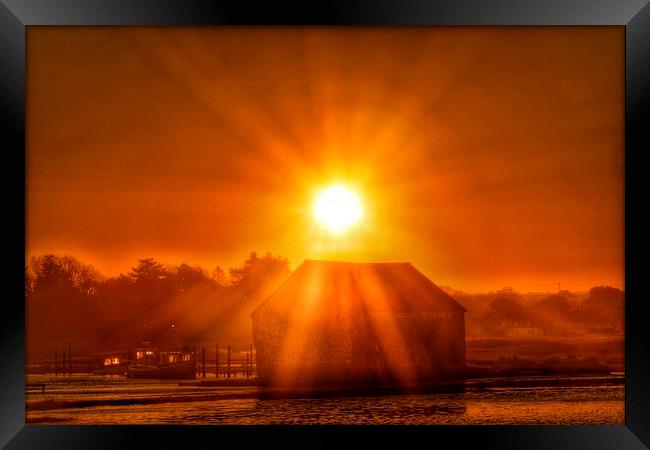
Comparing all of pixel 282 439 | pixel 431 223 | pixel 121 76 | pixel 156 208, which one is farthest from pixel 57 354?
pixel 431 223

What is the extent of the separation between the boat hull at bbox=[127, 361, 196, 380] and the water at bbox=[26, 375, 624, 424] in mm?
60

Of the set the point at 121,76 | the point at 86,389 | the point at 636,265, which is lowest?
the point at 86,389

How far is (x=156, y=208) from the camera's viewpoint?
534 cm

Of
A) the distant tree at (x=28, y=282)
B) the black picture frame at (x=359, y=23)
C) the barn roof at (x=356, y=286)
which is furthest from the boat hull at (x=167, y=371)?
the distant tree at (x=28, y=282)

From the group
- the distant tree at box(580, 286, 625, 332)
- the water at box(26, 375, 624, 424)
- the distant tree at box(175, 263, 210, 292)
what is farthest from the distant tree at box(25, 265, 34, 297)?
the distant tree at box(580, 286, 625, 332)

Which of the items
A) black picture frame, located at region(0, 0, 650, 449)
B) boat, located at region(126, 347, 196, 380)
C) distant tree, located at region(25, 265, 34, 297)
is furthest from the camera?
boat, located at region(126, 347, 196, 380)

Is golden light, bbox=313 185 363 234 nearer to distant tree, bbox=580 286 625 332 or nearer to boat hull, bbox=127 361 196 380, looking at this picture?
boat hull, bbox=127 361 196 380

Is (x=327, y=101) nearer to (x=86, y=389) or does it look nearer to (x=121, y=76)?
(x=121, y=76)

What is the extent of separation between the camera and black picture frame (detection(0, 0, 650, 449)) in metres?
4.94

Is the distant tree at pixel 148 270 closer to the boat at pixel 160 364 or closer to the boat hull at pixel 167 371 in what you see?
the boat at pixel 160 364

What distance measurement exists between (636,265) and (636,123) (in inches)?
40.7

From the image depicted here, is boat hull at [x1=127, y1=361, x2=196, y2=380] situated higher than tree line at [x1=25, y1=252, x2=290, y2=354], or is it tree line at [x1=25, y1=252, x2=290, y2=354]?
tree line at [x1=25, y1=252, x2=290, y2=354]

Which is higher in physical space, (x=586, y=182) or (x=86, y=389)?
(x=586, y=182)

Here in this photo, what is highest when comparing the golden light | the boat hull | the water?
the golden light
